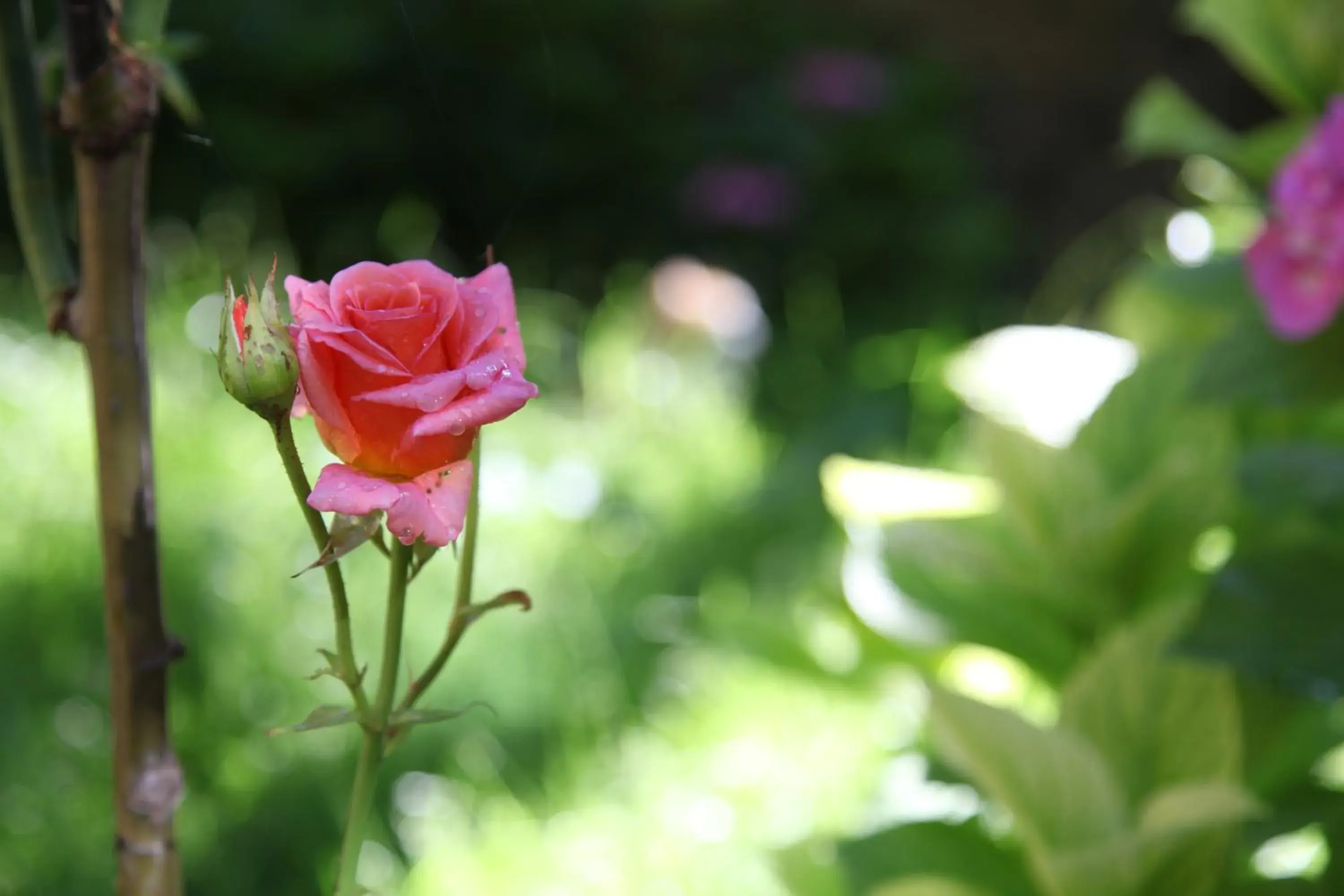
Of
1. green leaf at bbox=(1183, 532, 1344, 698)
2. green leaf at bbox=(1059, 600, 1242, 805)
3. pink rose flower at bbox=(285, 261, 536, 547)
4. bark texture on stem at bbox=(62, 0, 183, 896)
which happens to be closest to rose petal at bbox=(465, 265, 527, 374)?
pink rose flower at bbox=(285, 261, 536, 547)

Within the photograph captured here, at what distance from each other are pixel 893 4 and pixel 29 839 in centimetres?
349

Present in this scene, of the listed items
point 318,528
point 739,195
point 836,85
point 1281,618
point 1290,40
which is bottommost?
point 739,195

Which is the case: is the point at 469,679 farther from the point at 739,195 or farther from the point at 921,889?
the point at 739,195

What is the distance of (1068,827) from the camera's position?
28.9 inches

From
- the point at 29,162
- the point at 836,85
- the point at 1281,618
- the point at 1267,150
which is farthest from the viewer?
the point at 836,85

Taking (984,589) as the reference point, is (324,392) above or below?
above

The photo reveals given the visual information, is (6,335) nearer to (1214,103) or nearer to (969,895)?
(969,895)

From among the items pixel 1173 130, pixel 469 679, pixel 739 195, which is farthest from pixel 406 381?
pixel 739 195

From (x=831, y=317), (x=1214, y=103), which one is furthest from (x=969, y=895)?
(x=1214, y=103)

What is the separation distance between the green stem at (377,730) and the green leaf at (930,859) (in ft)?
1.82

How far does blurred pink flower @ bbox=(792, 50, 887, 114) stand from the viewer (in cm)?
346

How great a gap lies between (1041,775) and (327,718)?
20.5 inches

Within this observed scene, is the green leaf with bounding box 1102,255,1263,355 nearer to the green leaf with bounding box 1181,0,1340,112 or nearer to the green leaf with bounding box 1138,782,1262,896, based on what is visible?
the green leaf with bounding box 1181,0,1340,112

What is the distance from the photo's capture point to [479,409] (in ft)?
0.90
